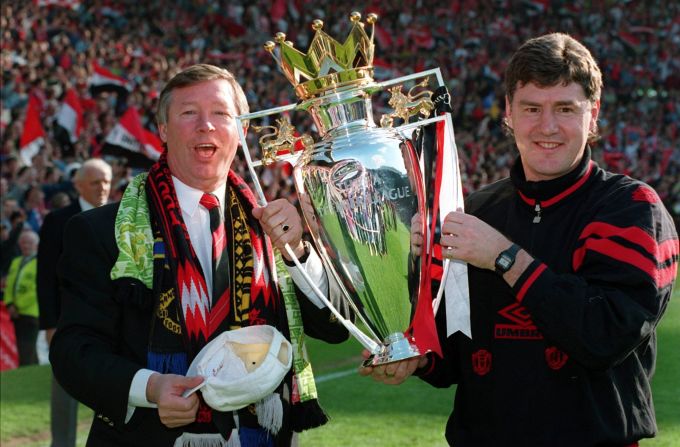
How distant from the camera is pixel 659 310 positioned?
2.45m

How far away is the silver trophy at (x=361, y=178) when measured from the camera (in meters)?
2.55

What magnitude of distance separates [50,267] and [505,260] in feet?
12.9

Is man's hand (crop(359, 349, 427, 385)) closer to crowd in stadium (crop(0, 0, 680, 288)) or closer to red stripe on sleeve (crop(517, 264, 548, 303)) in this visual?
red stripe on sleeve (crop(517, 264, 548, 303))

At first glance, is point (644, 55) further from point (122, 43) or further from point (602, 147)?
→ point (122, 43)

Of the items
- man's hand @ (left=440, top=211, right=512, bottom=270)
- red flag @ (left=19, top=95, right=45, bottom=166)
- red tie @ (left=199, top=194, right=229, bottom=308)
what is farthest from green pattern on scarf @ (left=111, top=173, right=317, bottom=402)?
red flag @ (left=19, top=95, right=45, bottom=166)

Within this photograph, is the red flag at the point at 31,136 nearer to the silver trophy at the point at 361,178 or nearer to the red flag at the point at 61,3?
the red flag at the point at 61,3

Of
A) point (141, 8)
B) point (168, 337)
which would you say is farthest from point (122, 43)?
point (168, 337)

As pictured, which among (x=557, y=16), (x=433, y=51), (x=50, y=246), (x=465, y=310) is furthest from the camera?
(x=557, y=16)

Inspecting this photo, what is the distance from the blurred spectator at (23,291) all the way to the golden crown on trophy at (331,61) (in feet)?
24.5

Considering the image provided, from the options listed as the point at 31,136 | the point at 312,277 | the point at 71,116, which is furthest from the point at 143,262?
the point at 71,116

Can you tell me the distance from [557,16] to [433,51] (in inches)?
191

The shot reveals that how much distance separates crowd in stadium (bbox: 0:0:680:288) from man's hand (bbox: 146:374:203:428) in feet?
22.8

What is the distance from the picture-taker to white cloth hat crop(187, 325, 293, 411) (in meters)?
2.54

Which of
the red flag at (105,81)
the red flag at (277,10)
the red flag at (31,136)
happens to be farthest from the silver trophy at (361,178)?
the red flag at (277,10)
